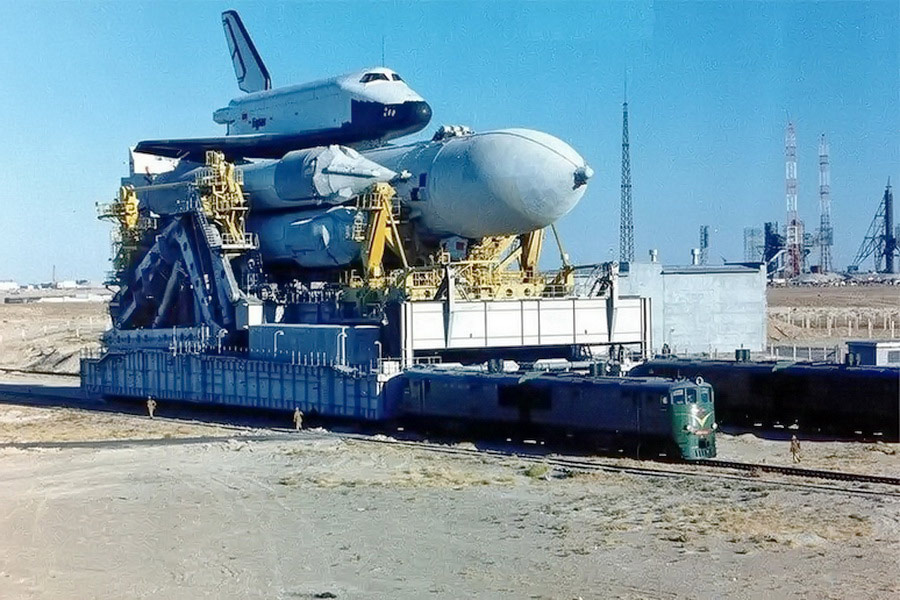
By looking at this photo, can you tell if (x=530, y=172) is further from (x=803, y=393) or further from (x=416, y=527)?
(x=416, y=527)

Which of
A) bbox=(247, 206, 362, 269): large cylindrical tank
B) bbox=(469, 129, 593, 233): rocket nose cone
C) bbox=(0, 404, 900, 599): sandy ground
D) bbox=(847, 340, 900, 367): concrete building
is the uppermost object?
bbox=(469, 129, 593, 233): rocket nose cone

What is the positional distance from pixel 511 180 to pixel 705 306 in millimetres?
Answer: 20173

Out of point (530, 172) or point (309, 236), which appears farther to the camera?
point (309, 236)

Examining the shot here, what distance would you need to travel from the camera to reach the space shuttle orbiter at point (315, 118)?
42.9 metres

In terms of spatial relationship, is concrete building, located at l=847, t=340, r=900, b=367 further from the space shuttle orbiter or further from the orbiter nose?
the space shuttle orbiter

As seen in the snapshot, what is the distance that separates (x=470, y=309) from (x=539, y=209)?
3688mm

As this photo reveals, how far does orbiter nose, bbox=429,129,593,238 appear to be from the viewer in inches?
1352

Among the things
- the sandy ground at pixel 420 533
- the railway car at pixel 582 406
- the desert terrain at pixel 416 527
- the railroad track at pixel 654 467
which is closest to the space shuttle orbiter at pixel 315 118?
the railway car at pixel 582 406

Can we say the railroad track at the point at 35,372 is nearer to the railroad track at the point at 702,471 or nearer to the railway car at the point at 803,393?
the railway car at the point at 803,393

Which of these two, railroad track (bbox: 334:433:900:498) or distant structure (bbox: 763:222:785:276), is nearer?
railroad track (bbox: 334:433:900:498)

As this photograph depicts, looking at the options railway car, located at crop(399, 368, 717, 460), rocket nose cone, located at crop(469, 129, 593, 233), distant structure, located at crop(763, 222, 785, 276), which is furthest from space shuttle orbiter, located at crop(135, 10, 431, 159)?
distant structure, located at crop(763, 222, 785, 276)

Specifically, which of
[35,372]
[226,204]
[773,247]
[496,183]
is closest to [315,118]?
[226,204]

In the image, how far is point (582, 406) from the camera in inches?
1134

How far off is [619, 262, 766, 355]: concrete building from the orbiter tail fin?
18.9 m
